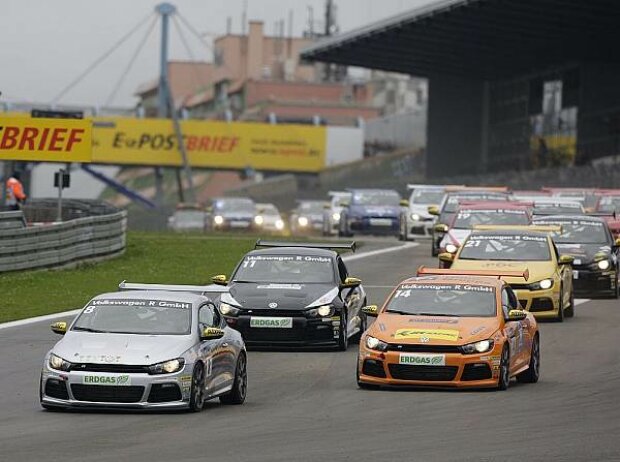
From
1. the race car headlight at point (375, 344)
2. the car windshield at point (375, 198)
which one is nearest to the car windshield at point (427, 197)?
the car windshield at point (375, 198)

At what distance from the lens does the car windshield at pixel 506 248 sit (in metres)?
26.6

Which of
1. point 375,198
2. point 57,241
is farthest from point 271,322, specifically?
point 375,198

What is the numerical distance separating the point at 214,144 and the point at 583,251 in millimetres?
68938

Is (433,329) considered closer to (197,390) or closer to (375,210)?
(197,390)

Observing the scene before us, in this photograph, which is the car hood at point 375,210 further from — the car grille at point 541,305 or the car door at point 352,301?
the car door at point 352,301

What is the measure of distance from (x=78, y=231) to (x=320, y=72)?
11486cm

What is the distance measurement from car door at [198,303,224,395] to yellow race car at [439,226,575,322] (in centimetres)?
943

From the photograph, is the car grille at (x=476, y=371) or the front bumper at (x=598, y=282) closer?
the car grille at (x=476, y=371)

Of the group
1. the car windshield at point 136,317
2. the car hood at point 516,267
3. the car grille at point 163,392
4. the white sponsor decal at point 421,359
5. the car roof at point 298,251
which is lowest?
the car grille at point 163,392

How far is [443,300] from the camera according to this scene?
61.2 ft

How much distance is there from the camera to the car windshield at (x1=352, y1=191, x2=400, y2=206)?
52.4m

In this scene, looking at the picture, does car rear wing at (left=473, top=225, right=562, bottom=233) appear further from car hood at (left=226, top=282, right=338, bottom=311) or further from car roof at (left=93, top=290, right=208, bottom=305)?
car roof at (left=93, top=290, right=208, bottom=305)

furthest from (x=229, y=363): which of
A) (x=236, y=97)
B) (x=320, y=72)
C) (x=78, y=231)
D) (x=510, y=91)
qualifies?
(x=320, y=72)

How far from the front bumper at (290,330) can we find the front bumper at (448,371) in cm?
438
